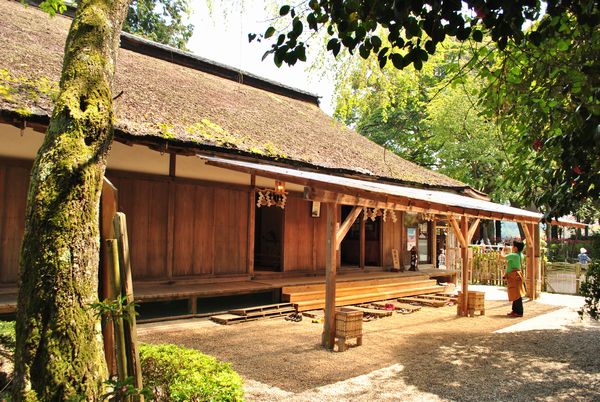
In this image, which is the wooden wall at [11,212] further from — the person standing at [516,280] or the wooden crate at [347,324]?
the person standing at [516,280]

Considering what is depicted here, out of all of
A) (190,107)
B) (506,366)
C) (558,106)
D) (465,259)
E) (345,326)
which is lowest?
(506,366)

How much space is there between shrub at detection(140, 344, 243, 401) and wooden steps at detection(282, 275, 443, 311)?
17.8 feet

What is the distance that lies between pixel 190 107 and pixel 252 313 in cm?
411

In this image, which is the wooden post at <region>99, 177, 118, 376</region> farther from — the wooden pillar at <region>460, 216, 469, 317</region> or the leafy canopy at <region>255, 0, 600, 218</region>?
the wooden pillar at <region>460, 216, 469, 317</region>

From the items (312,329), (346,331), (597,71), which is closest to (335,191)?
(346,331)

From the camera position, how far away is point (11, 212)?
6.62 meters

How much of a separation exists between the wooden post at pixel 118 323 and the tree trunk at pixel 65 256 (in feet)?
0.32

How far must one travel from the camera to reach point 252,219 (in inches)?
376

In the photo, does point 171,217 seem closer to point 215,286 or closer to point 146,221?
point 146,221

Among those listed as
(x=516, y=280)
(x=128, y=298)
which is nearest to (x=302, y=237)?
(x=516, y=280)

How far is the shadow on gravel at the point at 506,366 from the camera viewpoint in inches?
189

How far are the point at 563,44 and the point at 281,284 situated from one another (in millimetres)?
6262

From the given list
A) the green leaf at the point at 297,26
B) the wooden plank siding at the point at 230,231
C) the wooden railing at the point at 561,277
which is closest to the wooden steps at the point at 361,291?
the wooden plank siding at the point at 230,231

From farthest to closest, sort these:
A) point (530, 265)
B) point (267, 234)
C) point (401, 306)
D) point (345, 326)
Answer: point (267, 234) → point (530, 265) → point (401, 306) → point (345, 326)
